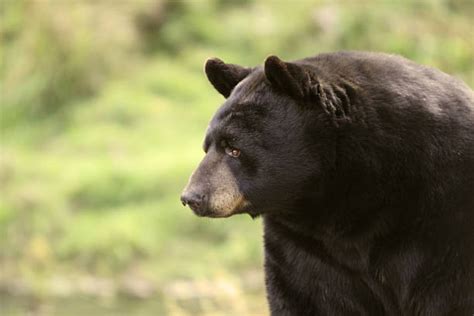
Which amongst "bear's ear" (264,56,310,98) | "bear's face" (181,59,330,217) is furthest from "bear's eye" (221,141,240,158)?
"bear's ear" (264,56,310,98)

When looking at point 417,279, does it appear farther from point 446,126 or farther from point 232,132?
point 232,132

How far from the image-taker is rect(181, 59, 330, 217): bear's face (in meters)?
5.39

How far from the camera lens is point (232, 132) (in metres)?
5.41

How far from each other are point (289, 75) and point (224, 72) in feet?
1.58

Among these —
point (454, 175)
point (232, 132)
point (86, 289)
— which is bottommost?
point (86, 289)

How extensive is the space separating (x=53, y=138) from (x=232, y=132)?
31.0 ft

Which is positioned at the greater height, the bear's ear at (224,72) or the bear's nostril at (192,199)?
the bear's ear at (224,72)

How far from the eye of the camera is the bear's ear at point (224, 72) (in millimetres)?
5676

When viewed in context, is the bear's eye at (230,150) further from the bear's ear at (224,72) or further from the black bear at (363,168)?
the bear's ear at (224,72)

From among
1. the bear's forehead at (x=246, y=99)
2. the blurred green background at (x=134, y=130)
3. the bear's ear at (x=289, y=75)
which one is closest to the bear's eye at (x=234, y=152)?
the bear's forehead at (x=246, y=99)

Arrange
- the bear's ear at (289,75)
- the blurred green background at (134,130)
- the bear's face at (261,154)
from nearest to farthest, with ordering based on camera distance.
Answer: the bear's ear at (289,75), the bear's face at (261,154), the blurred green background at (134,130)

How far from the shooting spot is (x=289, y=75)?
530 centimetres

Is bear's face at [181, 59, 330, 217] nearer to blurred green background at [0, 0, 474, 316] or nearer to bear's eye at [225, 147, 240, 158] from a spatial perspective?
bear's eye at [225, 147, 240, 158]

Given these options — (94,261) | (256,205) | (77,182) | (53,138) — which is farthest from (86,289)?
(256,205)
